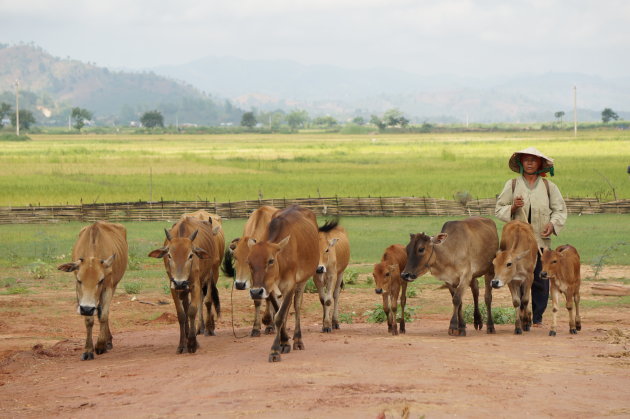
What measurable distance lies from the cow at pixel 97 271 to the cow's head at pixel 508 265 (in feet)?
15.4

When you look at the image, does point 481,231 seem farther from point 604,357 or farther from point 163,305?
point 163,305

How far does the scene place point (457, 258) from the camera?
12.2 meters

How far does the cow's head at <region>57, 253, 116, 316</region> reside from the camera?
36.7ft

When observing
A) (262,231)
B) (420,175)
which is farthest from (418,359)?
(420,175)

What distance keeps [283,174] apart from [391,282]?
130 feet

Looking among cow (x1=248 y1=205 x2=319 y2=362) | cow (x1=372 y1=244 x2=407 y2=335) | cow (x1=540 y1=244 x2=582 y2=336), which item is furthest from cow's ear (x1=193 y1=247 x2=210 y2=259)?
cow (x1=540 y1=244 x2=582 y2=336)

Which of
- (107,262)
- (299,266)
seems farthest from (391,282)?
(107,262)

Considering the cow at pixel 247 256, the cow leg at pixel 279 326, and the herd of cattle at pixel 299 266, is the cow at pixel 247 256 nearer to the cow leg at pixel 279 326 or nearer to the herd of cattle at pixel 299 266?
the herd of cattle at pixel 299 266

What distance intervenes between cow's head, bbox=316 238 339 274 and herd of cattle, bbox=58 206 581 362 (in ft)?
0.05

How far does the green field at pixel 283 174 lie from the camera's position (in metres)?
40.7

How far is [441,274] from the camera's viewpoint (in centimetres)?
1230

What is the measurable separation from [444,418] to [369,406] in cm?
65

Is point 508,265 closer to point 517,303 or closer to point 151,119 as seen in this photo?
point 517,303

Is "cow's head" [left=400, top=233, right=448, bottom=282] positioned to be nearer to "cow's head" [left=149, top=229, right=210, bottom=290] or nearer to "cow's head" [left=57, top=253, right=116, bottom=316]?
"cow's head" [left=149, top=229, right=210, bottom=290]
